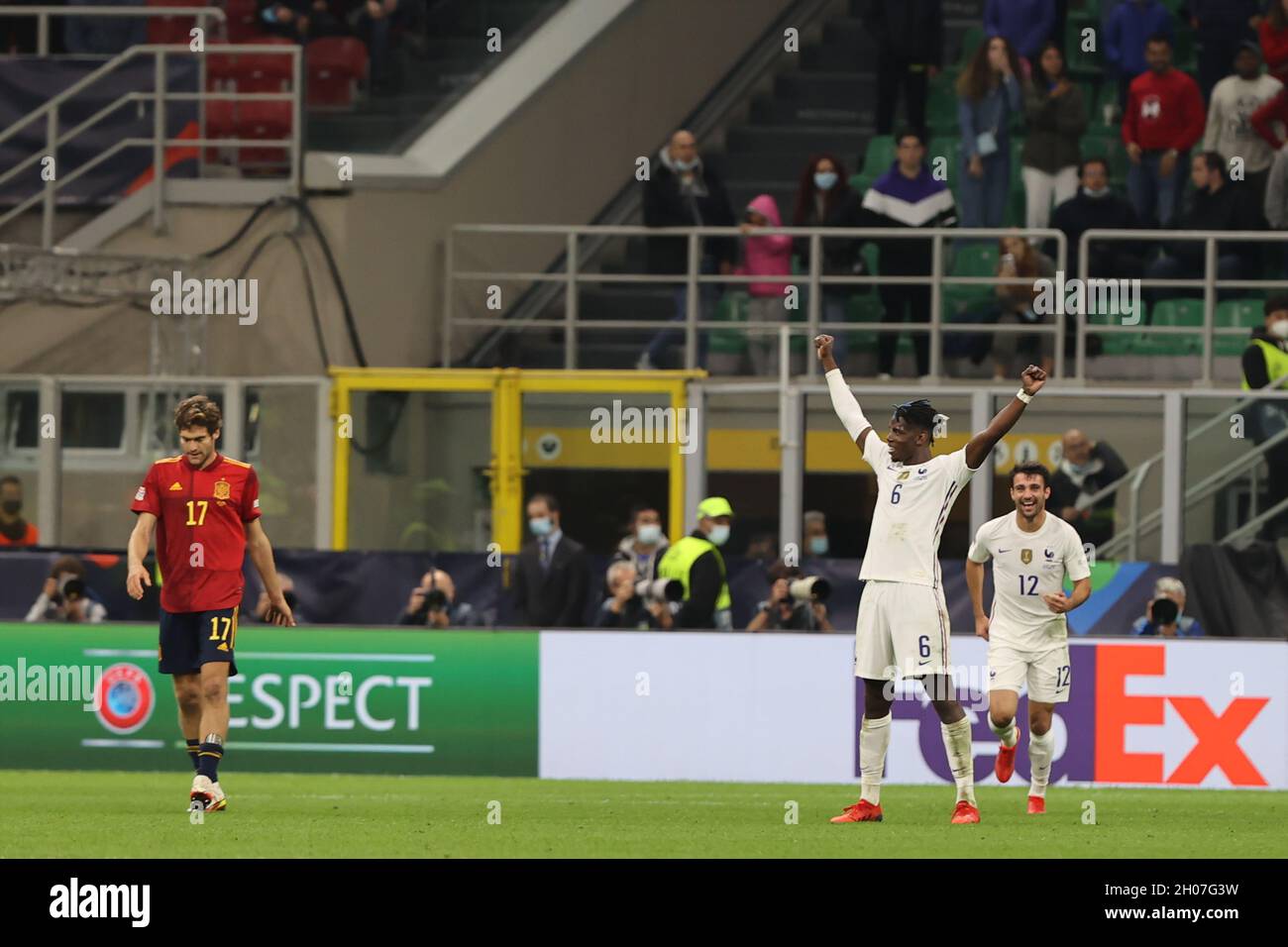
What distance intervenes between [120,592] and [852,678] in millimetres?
6025

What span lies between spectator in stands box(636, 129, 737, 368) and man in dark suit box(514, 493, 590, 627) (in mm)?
3233

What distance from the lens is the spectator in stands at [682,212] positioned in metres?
22.7

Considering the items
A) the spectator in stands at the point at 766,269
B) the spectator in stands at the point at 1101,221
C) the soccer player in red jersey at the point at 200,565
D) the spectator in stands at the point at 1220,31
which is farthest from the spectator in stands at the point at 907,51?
the soccer player in red jersey at the point at 200,565

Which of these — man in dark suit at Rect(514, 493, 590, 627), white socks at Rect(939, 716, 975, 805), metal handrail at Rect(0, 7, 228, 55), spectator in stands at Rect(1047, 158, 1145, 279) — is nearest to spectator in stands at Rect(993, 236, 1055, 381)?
spectator in stands at Rect(1047, 158, 1145, 279)

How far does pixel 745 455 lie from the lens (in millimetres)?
21766

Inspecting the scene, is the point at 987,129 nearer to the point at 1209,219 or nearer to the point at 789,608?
the point at 1209,219

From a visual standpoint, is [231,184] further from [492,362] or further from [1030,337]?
[1030,337]

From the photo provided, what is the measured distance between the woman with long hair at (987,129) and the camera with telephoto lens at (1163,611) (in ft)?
17.3

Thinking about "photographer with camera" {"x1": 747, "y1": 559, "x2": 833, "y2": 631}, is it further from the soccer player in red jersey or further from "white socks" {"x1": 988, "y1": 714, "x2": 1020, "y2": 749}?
the soccer player in red jersey

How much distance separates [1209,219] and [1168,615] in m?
4.67

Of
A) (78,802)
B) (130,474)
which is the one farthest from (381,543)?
(78,802)

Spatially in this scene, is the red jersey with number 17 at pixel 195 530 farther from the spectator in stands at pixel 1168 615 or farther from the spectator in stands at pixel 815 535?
the spectator in stands at pixel 815 535

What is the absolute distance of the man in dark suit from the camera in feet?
64.8

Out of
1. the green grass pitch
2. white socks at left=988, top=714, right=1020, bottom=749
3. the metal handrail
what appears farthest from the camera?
the metal handrail
